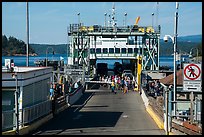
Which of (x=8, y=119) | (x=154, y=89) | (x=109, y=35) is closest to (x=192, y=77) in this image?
(x=8, y=119)

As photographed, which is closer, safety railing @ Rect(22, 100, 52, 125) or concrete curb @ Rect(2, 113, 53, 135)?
concrete curb @ Rect(2, 113, 53, 135)

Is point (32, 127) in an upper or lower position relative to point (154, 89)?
lower

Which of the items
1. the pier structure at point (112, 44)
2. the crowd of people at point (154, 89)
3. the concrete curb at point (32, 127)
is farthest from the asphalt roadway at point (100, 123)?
the pier structure at point (112, 44)

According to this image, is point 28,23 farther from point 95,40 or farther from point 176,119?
point 95,40

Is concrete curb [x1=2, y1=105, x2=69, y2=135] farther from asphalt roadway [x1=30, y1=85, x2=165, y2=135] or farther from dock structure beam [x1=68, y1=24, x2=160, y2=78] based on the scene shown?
dock structure beam [x1=68, y1=24, x2=160, y2=78]

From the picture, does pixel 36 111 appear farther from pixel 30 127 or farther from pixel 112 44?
pixel 112 44

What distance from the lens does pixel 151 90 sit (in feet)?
145

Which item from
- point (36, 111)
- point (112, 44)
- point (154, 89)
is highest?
point (112, 44)

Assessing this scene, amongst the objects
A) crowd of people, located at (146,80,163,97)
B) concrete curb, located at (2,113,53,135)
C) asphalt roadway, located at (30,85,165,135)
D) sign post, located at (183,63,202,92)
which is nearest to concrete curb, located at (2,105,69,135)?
concrete curb, located at (2,113,53,135)

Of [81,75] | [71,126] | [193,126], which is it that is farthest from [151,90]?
[193,126]

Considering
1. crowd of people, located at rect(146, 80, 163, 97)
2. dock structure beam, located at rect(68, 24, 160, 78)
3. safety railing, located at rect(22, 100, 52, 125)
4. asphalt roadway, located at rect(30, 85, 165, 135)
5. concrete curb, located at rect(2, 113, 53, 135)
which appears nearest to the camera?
concrete curb, located at rect(2, 113, 53, 135)

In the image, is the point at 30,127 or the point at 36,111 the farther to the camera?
the point at 36,111

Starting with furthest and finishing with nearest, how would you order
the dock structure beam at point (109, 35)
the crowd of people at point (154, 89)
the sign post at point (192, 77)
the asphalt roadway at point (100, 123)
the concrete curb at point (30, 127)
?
1. the dock structure beam at point (109, 35)
2. the crowd of people at point (154, 89)
3. the asphalt roadway at point (100, 123)
4. the concrete curb at point (30, 127)
5. the sign post at point (192, 77)

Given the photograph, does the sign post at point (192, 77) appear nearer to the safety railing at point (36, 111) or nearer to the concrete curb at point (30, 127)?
the concrete curb at point (30, 127)
